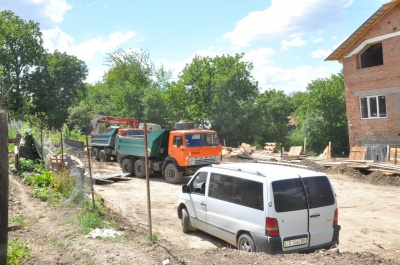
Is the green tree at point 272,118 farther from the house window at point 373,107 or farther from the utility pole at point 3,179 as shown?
the utility pole at point 3,179

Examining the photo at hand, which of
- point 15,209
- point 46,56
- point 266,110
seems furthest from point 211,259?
point 46,56

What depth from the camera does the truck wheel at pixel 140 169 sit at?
18.3m

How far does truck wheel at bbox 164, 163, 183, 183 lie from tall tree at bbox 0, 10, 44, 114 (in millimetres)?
32842

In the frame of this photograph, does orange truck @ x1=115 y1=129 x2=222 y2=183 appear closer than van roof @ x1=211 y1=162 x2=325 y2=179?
No

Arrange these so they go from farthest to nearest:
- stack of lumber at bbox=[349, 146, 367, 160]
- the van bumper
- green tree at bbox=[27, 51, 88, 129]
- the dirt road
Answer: green tree at bbox=[27, 51, 88, 129] < stack of lumber at bbox=[349, 146, 367, 160] < the dirt road < the van bumper

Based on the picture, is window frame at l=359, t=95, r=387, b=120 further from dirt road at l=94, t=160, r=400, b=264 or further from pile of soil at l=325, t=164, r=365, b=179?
dirt road at l=94, t=160, r=400, b=264

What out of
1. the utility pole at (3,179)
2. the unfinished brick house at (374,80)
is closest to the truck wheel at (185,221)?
the utility pole at (3,179)

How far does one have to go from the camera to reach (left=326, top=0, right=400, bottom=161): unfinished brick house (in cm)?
2081

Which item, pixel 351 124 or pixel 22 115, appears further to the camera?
pixel 22 115

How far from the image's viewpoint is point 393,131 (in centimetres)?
2114

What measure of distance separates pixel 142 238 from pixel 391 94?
19051 mm

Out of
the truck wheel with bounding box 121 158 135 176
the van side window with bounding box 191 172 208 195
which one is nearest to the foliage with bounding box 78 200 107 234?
the van side window with bounding box 191 172 208 195

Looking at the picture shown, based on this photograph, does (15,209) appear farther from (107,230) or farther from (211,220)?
(211,220)

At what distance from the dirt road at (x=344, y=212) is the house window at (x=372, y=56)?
9.35 m
